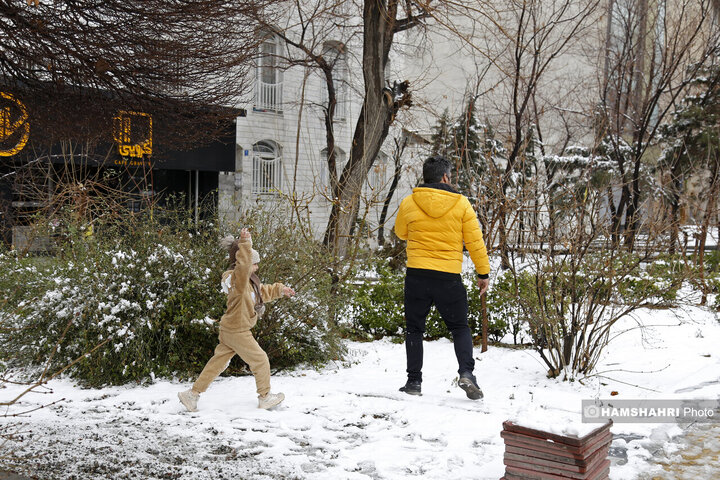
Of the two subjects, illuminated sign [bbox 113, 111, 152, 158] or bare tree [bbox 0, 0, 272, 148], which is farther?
illuminated sign [bbox 113, 111, 152, 158]

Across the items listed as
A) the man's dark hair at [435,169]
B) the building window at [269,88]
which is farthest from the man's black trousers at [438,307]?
the building window at [269,88]

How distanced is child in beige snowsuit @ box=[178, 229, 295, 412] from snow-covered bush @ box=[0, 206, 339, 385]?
861 millimetres

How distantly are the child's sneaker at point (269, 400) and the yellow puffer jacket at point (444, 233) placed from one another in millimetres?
1524

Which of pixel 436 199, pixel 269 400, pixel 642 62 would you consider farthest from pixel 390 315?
pixel 642 62

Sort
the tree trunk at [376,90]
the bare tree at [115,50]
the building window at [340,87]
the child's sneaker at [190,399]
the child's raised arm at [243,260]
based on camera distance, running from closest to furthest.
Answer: the child's raised arm at [243,260]
the child's sneaker at [190,399]
the bare tree at [115,50]
the tree trunk at [376,90]
the building window at [340,87]

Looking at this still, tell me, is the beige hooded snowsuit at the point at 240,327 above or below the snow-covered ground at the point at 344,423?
above

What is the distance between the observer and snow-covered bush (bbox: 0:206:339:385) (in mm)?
5730

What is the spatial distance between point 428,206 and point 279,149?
51.7 ft

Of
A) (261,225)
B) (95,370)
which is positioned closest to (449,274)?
(261,225)

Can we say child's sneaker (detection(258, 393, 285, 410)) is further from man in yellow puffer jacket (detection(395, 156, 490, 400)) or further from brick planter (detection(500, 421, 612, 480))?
brick planter (detection(500, 421, 612, 480))

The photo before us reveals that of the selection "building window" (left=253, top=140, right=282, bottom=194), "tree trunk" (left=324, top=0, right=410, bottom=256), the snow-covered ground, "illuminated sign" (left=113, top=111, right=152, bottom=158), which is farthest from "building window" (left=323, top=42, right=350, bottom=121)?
the snow-covered ground

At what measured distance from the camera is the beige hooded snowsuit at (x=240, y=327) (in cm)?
485

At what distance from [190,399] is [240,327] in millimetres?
703

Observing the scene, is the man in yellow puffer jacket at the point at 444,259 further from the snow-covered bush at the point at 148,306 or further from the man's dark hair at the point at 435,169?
the snow-covered bush at the point at 148,306
